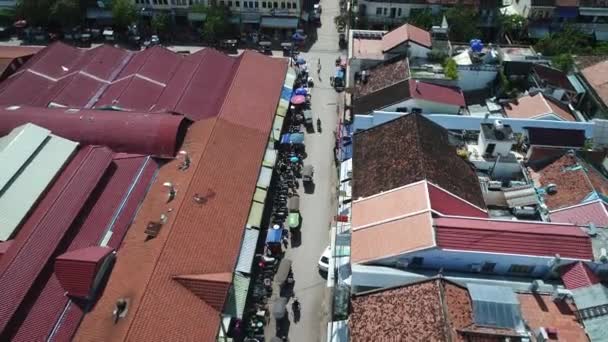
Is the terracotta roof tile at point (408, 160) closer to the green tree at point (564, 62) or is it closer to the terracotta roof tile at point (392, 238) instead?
the terracotta roof tile at point (392, 238)

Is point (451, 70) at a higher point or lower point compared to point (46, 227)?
higher

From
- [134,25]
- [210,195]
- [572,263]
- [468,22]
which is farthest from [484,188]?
[134,25]

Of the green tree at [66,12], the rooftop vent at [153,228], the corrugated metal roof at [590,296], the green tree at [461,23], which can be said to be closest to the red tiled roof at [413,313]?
the corrugated metal roof at [590,296]

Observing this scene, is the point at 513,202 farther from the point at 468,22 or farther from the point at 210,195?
the point at 468,22

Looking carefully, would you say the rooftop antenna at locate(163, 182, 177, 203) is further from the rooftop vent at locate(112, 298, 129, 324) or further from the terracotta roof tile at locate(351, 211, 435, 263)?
the terracotta roof tile at locate(351, 211, 435, 263)

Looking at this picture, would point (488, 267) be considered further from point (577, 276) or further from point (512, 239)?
point (577, 276)

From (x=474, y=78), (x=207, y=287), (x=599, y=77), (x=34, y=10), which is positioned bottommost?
(x=207, y=287)

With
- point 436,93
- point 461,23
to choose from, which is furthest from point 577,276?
point 461,23

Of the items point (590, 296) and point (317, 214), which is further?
point (317, 214)
